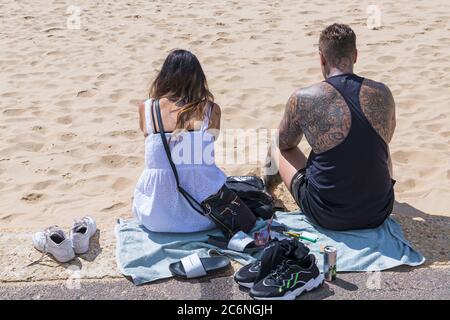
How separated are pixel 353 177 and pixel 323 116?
38cm

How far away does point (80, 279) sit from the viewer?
11.0ft

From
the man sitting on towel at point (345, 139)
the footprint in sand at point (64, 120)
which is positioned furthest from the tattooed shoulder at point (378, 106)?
the footprint in sand at point (64, 120)

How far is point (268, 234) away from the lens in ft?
12.1

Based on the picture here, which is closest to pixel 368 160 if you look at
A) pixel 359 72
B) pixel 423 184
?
pixel 423 184

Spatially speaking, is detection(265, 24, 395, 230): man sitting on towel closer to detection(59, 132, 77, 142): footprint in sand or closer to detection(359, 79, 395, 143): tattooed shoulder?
detection(359, 79, 395, 143): tattooed shoulder

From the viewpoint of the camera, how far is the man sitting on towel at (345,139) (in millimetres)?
3533

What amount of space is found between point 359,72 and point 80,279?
4258mm

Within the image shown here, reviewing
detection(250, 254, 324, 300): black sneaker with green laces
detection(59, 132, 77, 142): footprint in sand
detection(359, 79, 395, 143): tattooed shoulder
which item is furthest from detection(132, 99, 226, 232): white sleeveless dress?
detection(59, 132, 77, 142): footprint in sand

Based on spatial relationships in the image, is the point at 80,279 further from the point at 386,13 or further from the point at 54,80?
the point at 386,13

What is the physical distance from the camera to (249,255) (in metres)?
3.53
